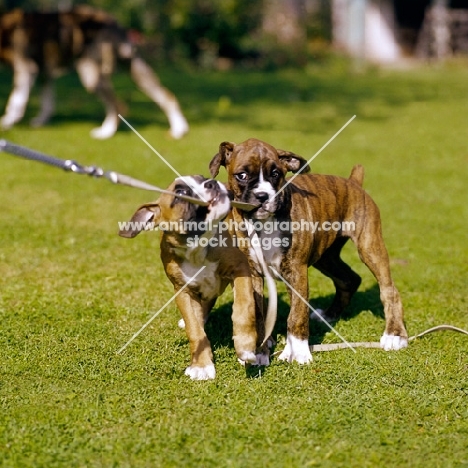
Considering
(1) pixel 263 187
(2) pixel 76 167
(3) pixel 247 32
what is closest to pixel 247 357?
(1) pixel 263 187

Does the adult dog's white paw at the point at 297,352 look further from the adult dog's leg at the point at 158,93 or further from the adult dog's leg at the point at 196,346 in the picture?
the adult dog's leg at the point at 158,93

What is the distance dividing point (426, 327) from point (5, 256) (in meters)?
4.06

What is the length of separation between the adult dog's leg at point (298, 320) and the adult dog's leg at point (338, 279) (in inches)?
39.6

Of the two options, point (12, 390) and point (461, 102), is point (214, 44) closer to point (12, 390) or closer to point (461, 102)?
point (461, 102)

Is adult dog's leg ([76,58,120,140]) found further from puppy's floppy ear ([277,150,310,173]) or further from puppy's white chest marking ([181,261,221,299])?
puppy's white chest marking ([181,261,221,299])

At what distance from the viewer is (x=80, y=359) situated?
540 cm

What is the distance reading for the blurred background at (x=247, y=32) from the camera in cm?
2450

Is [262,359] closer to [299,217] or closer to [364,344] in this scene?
[364,344]

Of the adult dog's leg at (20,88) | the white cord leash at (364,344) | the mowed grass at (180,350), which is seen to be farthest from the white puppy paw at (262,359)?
the adult dog's leg at (20,88)

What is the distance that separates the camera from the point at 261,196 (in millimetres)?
5145

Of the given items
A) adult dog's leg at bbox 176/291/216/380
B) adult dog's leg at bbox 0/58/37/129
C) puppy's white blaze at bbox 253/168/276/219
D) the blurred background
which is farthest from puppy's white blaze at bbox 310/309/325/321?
the blurred background

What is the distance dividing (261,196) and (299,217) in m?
0.42

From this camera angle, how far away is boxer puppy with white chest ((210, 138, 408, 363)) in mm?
5262

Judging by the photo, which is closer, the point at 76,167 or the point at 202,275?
the point at 76,167
